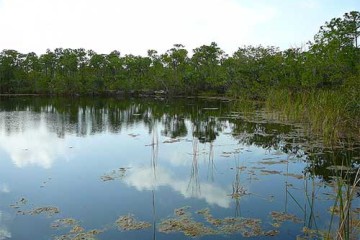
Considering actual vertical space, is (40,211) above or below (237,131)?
below

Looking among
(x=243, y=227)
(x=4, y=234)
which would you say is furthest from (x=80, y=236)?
(x=243, y=227)

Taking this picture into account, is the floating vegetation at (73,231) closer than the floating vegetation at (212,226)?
Yes

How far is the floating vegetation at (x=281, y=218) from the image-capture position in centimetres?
495

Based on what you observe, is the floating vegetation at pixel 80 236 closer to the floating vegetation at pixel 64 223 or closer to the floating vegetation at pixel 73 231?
the floating vegetation at pixel 73 231

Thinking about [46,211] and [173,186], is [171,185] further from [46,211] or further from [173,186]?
[46,211]

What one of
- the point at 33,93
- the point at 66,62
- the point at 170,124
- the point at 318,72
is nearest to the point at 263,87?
the point at 318,72

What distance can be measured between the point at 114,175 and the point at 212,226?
332 cm

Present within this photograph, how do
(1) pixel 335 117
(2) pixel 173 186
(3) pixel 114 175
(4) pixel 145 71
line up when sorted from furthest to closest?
1. (4) pixel 145 71
2. (1) pixel 335 117
3. (3) pixel 114 175
4. (2) pixel 173 186

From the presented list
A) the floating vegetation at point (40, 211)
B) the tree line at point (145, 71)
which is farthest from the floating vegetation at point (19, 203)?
the tree line at point (145, 71)

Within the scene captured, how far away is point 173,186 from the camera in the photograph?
674 centimetres

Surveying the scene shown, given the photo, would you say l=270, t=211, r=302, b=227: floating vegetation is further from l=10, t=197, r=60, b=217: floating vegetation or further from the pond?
l=10, t=197, r=60, b=217: floating vegetation

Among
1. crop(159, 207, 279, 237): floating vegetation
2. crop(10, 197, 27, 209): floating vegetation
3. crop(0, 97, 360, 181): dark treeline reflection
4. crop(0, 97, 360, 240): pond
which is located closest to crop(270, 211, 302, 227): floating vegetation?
crop(0, 97, 360, 240): pond

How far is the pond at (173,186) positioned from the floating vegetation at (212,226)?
1 centimetres

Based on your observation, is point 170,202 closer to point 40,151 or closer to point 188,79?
point 40,151
